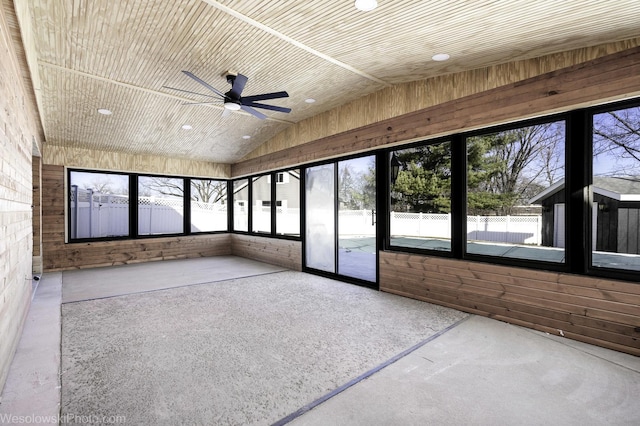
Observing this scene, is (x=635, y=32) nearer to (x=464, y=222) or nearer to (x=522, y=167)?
(x=522, y=167)

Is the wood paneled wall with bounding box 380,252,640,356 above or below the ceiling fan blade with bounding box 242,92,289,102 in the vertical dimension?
below

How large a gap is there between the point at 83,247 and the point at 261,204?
3904 millimetres

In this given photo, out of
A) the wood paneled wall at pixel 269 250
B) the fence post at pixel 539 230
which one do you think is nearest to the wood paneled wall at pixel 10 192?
the wood paneled wall at pixel 269 250

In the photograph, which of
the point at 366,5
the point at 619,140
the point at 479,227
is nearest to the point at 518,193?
the point at 479,227

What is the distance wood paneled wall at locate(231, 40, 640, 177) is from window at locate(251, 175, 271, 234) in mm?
1949

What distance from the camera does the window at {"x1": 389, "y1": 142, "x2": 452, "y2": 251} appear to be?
4.28 m

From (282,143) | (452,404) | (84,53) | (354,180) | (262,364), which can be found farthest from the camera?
(282,143)

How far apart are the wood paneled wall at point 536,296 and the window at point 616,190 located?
32 cm

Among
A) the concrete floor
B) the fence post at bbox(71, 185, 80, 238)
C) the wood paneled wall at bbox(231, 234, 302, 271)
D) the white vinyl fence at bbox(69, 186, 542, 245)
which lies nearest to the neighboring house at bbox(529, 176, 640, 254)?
the white vinyl fence at bbox(69, 186, 542, 245)

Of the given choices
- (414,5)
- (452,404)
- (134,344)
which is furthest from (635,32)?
(134,344)

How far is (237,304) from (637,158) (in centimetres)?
458

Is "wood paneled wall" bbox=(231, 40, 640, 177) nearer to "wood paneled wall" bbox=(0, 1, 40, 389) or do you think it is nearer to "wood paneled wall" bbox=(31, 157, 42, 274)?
"wood paneled wall" bbox=(0, 1, 40, 389)

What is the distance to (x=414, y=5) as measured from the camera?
2682 mm

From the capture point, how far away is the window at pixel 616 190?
292 centimetres
